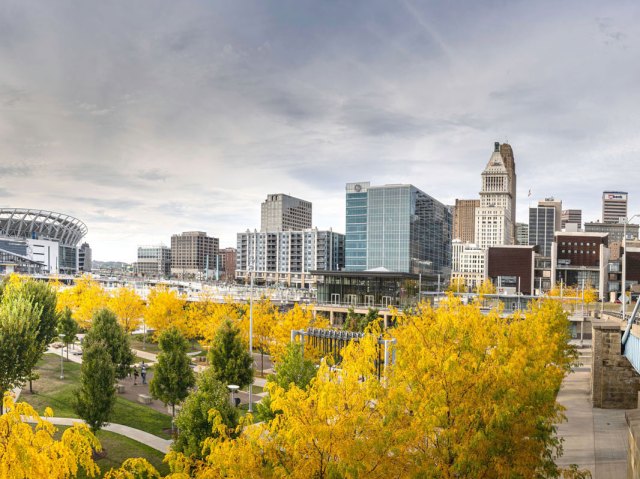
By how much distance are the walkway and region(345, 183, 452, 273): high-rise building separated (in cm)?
13325

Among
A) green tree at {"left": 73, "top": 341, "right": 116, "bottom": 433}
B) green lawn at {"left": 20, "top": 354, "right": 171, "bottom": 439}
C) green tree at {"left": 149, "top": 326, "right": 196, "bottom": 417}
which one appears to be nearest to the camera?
green tree at {"left": 73, "top": 341, "right": 116, "bottom": 433}

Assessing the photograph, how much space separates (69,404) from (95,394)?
32.2 feet

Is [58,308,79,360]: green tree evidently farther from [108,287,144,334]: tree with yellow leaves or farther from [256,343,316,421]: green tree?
[256,343,316,421]: green tree

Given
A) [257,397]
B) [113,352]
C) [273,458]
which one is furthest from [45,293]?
[273,458]

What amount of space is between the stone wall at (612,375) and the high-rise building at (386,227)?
134 m

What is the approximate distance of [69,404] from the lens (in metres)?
37.1

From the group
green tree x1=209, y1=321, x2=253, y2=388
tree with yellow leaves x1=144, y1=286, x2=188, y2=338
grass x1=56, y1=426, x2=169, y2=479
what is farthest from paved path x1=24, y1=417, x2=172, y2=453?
tree with yellow leaves x1=144, y1=286, x2=188, y2=338

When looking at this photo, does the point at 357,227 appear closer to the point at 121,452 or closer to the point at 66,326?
the point at 66,326

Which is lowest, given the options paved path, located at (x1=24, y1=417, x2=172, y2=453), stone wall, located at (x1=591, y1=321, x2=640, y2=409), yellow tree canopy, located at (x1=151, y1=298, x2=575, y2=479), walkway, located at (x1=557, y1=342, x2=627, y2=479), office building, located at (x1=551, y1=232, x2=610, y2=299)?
paved path, located at (x1=24, y1=417, x2=172, y2=453)

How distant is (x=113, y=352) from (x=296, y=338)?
15111mm

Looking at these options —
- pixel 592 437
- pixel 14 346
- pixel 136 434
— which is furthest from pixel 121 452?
pixel 592 437

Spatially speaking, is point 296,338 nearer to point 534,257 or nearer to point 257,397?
point 257,397

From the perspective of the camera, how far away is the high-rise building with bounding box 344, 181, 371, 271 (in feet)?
596

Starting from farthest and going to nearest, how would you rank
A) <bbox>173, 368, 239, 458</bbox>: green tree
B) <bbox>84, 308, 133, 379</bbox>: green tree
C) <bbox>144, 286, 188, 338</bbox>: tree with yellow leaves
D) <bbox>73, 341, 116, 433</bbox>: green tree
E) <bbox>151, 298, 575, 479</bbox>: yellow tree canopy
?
1. <bbox>144, 286, 188, 338</bbox>: tree with yellow leaves
2. <bbox>84, 308, 133, 379</bbox>: green tree
3. <bbox>73, 341, 116, 433</bbox>: green tree
4. <bbox>173, 368, 239, 458</bbox>: green tree
5. <bbox>151, 298, 575, 479</bbox>: yellow tree canopy
